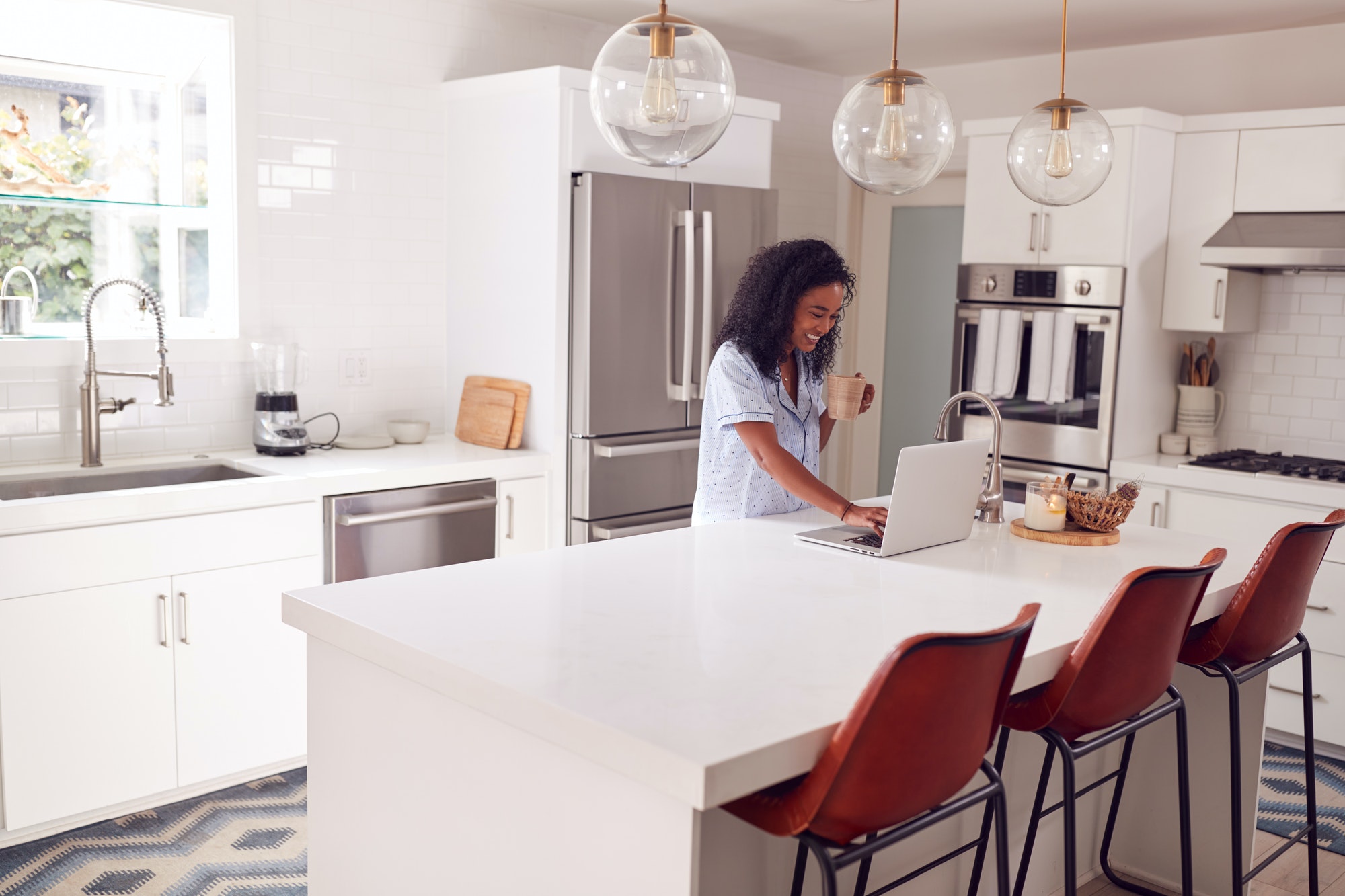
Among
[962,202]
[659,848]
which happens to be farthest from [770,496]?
[962,202]

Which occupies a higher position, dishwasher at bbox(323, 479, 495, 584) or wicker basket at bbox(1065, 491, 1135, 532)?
wicker basket at bbox(1065, 491, 1135, 532)

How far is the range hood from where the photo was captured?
3920mm

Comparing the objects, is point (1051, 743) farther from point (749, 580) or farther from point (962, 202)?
point (962, 202)

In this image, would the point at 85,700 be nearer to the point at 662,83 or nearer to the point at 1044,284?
the point at 662,83

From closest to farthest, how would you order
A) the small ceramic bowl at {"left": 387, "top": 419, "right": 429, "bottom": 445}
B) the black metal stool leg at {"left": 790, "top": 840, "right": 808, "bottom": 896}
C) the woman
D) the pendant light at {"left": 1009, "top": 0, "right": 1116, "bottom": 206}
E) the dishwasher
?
the black metal stool leg at {"left": 790, "top": 840, "right": 808, "bottom": 896} < the pendant light at {"left": 1009, "top": 0, "right": 1116, "bottom": 206} < the woman < the dishwasher < the small ceramic bowl at {"left": 387, "top": 419, "right": 429, "bottom": 445}

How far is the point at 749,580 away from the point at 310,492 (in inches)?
66.8

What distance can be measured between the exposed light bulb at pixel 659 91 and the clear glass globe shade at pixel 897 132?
21.4 inches

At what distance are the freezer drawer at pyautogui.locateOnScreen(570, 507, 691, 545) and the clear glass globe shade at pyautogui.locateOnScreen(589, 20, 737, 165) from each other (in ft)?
7.42

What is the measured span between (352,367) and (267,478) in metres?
0.93

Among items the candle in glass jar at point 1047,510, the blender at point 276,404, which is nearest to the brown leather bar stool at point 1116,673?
the candle in glass jar at point 1047,510

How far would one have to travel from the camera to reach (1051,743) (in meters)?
2.07

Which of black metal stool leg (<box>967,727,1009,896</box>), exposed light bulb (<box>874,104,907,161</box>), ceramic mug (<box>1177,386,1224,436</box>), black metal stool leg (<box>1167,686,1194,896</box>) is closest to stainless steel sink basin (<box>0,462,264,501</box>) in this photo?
exposed light bulb (<box>874,104,907,161</box>)

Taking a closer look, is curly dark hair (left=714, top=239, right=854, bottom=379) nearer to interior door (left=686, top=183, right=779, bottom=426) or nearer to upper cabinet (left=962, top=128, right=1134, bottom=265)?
interior door (left=686, top=183, right=779, bottom=426)

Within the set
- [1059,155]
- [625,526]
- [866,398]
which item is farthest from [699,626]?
[625,526]
